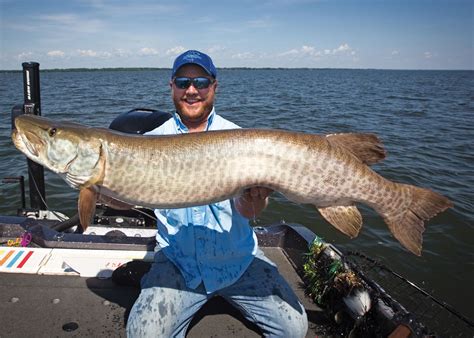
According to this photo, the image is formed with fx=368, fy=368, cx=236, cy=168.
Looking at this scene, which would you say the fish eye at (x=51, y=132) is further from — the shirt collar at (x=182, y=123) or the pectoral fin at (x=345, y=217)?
the pectoral fin at (x=345, y=217)

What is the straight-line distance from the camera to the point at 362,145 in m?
2.95

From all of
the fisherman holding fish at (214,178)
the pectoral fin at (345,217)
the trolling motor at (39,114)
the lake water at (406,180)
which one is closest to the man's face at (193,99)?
the fisherman holding fish at (214,178)

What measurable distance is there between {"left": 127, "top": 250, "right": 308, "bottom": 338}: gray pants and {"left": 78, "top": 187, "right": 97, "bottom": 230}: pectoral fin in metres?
0.87

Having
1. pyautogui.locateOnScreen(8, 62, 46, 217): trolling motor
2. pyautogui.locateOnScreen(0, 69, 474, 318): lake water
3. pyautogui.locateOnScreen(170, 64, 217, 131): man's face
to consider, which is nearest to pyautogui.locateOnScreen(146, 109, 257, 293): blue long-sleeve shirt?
pyautogui.locateOnScreen(170, 64, 217, 131): man's face

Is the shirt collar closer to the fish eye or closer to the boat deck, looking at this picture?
the fish eye

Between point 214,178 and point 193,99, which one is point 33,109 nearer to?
point 193,99

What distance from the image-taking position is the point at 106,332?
3.22m

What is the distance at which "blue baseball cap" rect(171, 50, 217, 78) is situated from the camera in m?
3.58

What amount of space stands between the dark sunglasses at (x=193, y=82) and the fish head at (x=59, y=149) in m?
1.19

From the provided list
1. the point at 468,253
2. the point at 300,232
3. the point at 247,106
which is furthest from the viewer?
the point at 247,106

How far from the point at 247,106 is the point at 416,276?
19076mm

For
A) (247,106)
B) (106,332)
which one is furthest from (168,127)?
(247,106)

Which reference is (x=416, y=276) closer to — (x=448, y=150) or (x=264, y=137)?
(x=264, y=137)

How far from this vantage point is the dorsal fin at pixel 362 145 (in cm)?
294
